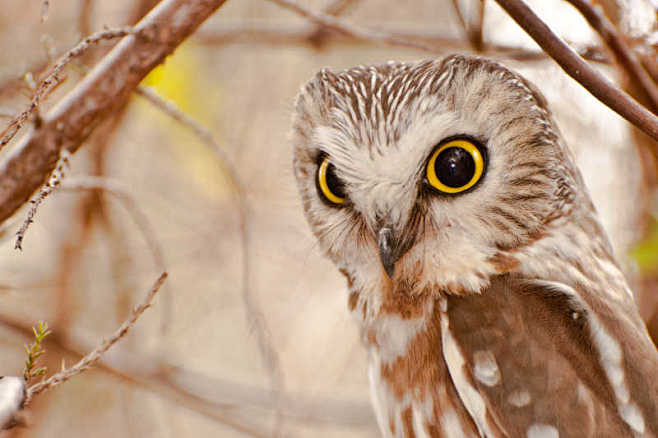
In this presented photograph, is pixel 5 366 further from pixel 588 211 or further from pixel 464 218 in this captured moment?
pixel 588 211

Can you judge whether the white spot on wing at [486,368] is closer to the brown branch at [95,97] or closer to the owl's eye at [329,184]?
the owl's eye at [329,184]

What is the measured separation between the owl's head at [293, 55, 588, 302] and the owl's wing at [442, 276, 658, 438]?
0.10 m

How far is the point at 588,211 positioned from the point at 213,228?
1.61 metres

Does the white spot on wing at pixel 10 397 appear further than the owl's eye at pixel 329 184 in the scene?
No

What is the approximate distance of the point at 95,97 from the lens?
3.31ft

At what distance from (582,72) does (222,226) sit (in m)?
2.00

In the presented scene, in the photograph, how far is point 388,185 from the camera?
134cm

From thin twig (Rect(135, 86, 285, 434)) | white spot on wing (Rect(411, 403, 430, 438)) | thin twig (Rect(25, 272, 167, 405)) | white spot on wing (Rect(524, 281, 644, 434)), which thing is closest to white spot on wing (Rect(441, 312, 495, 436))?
white spot on wing (Rect(411, 403, 430, 438))

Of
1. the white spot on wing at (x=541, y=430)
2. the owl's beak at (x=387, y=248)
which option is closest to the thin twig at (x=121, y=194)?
the owl's beak at (x=387, y=248)

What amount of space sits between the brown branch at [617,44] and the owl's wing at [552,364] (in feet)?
1.40

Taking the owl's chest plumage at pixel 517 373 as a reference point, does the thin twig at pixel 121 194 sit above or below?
above

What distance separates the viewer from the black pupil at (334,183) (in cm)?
145

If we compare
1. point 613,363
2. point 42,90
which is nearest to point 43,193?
point 42,90

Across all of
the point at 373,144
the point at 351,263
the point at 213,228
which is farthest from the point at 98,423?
the point at 373,144
